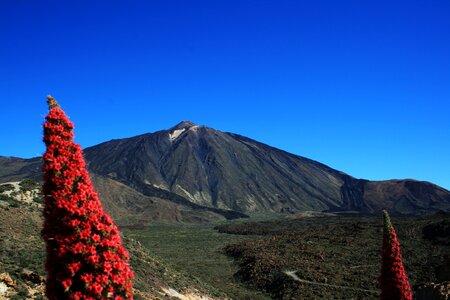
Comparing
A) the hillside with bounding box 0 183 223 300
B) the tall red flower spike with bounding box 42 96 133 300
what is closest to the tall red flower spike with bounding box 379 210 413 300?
the tall red flower spike with bounding box 42 96 133 300

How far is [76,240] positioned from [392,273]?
710 cm

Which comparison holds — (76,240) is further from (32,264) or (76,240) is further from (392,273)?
(32,264)

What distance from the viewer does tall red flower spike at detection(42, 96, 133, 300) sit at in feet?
20.3

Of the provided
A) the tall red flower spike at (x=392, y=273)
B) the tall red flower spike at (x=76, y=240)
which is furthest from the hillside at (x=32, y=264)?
the tall red flower spike at (x=392, y=273)

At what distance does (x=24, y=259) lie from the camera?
2050cm

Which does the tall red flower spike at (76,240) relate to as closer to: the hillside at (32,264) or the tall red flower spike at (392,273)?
the tall red flower spike at (392,273)

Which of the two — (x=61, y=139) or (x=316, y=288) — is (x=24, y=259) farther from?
(x=316, y=288)

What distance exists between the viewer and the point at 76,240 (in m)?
6.26

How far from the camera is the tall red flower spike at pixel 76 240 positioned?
6188 mm

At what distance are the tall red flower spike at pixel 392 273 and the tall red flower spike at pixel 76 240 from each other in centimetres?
623

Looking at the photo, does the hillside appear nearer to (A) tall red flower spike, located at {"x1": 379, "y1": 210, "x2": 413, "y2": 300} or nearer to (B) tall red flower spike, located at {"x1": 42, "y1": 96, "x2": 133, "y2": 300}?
(B) tall red flower spike, located at {"x1": 42, "y1": 96, "x2": 133, "y2": 300}

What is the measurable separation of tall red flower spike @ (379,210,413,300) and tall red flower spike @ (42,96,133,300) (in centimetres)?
623

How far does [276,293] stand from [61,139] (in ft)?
108

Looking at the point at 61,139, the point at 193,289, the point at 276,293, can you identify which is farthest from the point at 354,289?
the point at 61,139
